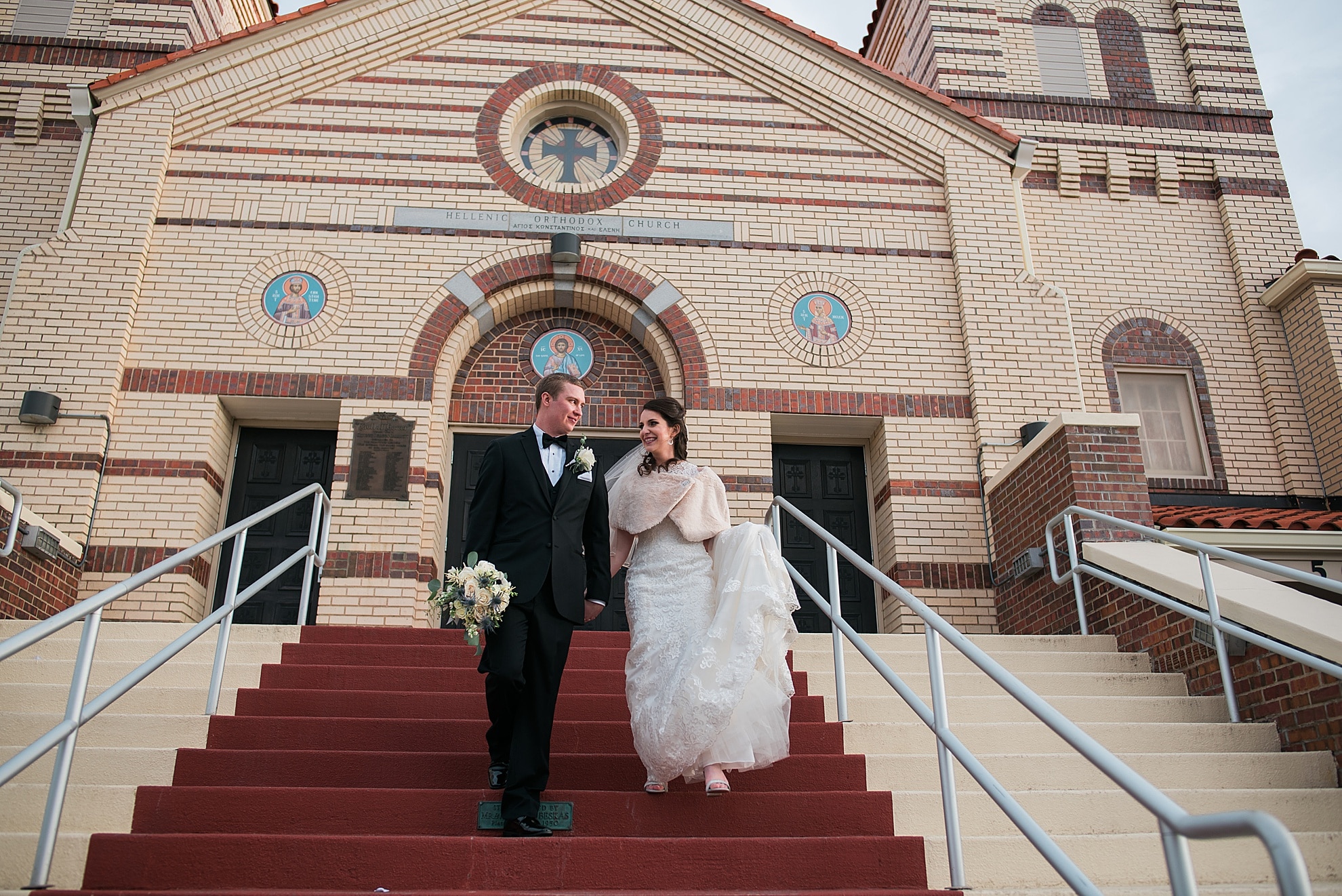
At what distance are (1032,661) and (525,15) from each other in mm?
8765

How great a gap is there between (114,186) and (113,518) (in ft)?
11.2

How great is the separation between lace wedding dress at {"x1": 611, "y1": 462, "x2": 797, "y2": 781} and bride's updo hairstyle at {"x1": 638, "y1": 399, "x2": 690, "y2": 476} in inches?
1.9

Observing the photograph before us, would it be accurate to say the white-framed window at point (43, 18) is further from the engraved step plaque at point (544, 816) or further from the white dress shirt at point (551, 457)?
the engraved step plaque at point (544, 816)

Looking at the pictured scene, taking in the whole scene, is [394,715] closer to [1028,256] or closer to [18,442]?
[18,442]

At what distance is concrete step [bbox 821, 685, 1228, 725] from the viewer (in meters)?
5.96

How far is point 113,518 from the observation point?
29.2 ft

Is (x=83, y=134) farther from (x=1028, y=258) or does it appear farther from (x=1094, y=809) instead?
(x=1094, y=809)

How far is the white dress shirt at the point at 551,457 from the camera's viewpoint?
4863 mm

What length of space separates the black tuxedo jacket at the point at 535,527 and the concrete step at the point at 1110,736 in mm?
1819

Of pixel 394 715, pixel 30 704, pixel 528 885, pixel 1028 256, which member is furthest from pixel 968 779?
pixel 1028 256

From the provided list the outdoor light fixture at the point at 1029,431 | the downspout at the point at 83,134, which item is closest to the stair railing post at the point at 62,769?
the downspout at the point at 83,134

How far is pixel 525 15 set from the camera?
1148 cm

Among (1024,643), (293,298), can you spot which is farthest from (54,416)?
(1024,643)

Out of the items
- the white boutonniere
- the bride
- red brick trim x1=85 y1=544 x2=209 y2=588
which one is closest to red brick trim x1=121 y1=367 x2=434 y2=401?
red brick trim x1=85 y1=544 x2=209 y2=588
